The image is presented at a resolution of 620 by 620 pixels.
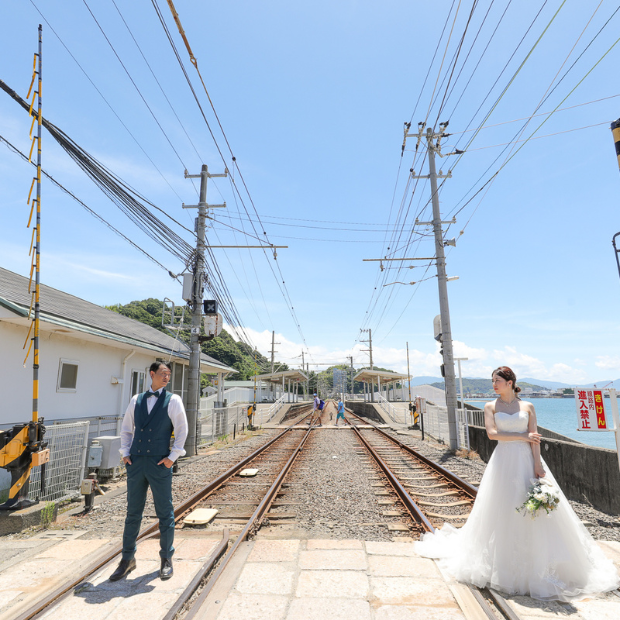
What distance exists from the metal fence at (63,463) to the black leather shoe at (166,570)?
387cm

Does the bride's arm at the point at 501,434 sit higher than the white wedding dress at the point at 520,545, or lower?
higher

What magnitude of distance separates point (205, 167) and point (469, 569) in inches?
541

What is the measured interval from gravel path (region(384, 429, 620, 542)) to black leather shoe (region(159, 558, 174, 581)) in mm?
4977

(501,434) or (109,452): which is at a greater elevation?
(501,434)

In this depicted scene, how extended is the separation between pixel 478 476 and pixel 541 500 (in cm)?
591

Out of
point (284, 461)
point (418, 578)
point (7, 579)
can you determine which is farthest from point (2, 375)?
point (418, 578)

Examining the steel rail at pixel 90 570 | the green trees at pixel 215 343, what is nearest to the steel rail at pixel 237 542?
the steel rail at pixel 90 570

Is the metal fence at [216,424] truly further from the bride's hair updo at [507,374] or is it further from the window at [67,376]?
the bride's hair updo at [507,374]

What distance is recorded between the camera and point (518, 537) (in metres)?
3.55

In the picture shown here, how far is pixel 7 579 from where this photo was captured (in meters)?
3.77

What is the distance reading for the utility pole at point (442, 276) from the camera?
1296 centimetres

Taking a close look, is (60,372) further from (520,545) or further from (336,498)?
(520,545)

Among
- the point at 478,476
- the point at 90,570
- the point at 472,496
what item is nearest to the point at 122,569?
the point at 90,570

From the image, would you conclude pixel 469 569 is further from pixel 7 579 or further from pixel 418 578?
pixel 7 579
